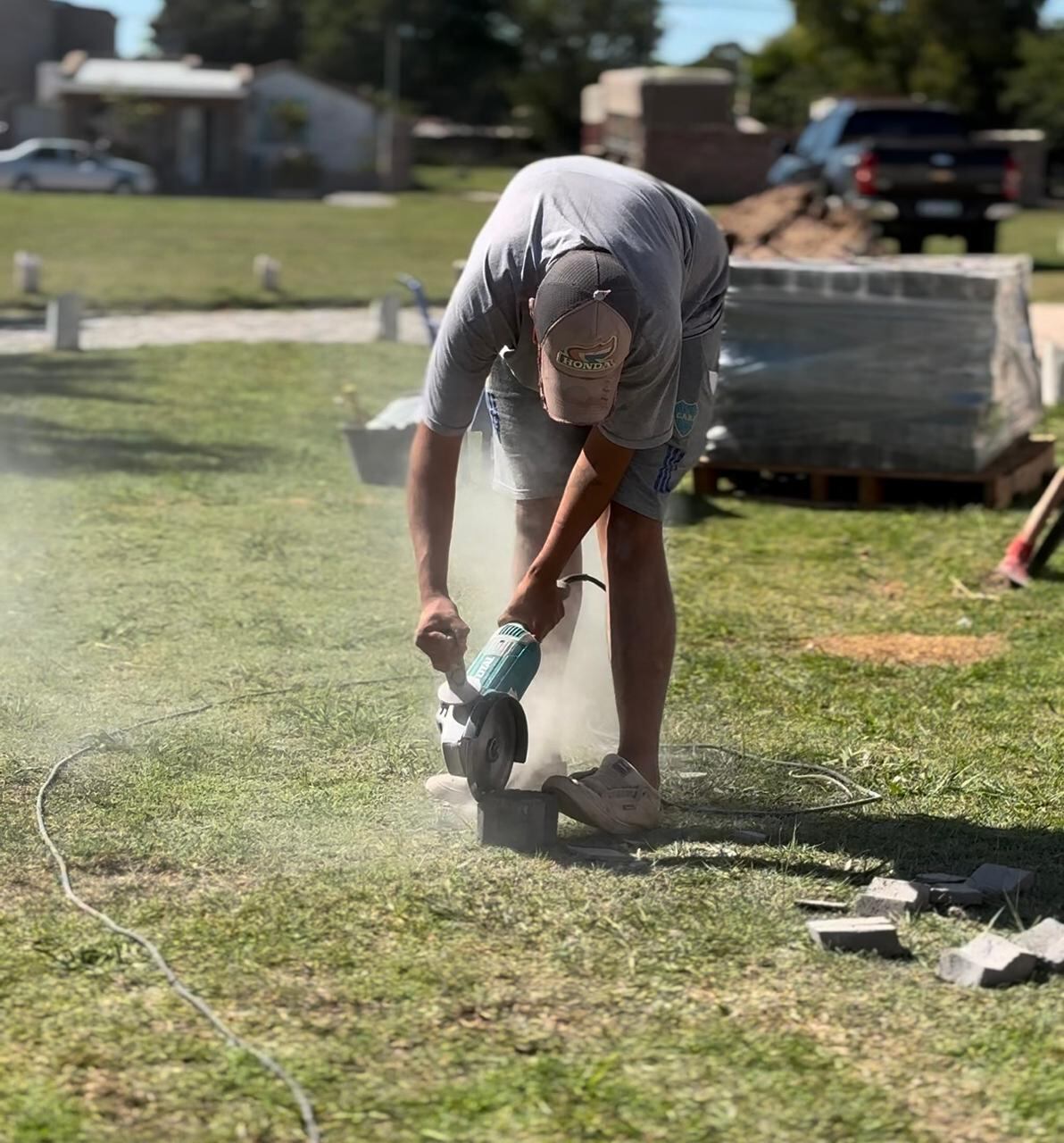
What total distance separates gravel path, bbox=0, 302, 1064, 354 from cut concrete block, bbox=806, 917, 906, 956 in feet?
38.0

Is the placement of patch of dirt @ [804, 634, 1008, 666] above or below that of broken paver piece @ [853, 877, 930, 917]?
below

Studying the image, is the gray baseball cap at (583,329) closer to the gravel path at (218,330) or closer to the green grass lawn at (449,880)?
the green grass lawn at (449,880)

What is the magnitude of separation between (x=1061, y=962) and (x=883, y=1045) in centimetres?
49

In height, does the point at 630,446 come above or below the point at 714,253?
below

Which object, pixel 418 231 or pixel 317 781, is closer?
pixel 317 781

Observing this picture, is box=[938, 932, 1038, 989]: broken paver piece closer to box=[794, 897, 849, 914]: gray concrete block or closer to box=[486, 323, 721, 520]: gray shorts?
box=[794, 897, 849, 914]: gray concrete block

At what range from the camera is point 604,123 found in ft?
94.6

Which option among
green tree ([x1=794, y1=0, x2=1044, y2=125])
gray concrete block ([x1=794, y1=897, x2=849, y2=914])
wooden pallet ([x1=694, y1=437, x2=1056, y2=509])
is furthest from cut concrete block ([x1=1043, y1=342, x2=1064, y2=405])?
green tree ([x1=794, y1=0, x2=1044, y2=125])

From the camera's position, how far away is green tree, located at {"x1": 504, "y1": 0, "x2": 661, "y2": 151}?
66.8m

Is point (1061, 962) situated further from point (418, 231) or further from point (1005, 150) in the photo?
point (418, 231)

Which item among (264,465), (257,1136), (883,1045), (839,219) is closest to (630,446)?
(883,1045)

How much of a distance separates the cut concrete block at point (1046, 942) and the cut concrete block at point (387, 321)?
477 inches

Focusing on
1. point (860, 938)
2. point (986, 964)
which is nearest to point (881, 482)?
point (860, 938)

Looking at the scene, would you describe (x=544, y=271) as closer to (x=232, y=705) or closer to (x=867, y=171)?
(x=232, y=705)
